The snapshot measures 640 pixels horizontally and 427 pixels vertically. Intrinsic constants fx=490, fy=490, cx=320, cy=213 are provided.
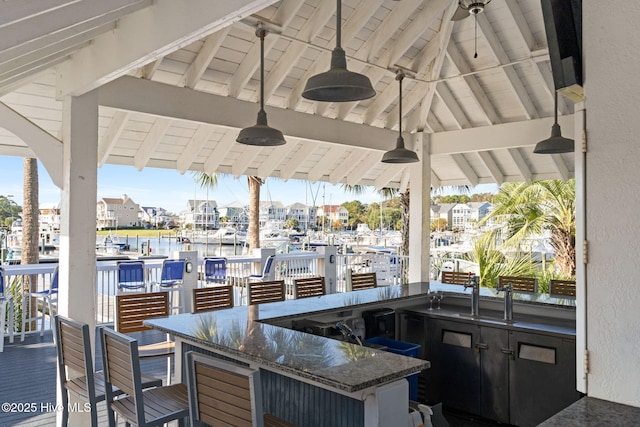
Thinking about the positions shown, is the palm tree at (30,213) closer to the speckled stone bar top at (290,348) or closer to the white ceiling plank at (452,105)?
the speckled stone bar top at (290,348)

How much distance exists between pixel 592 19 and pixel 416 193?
6.18 metres

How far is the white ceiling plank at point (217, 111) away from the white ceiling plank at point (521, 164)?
2512 mm

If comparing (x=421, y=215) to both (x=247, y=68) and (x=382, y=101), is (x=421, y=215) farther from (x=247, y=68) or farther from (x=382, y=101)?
(x=247, y=68)

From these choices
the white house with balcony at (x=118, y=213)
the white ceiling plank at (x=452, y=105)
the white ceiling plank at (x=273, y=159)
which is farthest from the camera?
the white house with balcony at (x=118, y=213)

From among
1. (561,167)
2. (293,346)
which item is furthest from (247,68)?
(561,167)

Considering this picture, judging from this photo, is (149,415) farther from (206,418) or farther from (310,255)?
(310,255)

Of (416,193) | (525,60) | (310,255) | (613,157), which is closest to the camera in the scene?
(613,157)

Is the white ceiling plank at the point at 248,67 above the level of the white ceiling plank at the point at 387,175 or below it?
above

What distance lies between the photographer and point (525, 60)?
6.18 meters

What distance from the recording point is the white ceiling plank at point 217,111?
507 centimetres

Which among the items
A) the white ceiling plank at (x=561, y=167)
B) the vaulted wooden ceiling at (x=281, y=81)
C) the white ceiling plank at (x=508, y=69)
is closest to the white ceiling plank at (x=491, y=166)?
the vaulted wooden ceiling at (x=281, y=81)

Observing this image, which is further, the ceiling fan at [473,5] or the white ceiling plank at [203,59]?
the white ceiling plank at [203,59]

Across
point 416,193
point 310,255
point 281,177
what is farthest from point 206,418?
point 310,255

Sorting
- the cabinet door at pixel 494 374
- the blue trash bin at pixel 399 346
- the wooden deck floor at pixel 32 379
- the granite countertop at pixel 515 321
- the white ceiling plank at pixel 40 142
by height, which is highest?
the white ceiling plank at pixel 40 142
